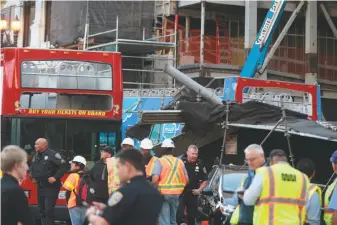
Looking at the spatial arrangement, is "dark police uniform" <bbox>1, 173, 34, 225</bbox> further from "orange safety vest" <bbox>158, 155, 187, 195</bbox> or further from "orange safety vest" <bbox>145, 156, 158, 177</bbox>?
"orange safety vest" <bbox>158, 155, 187, 195</bbox>

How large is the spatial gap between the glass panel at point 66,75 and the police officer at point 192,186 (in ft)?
11.1

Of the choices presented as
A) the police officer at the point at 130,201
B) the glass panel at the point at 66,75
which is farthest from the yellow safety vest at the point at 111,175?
the police officer at the point at 130,201

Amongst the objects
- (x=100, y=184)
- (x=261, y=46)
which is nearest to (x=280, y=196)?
(x=100, y=184)

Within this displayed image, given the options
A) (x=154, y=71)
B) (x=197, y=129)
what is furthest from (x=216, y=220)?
(x=154, y=71)

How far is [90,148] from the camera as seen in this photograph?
636 inches

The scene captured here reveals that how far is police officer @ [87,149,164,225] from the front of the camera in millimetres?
5742

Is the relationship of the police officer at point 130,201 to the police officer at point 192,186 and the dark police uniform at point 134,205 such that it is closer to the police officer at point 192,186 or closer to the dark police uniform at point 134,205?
the dark police uniform at point 134,205

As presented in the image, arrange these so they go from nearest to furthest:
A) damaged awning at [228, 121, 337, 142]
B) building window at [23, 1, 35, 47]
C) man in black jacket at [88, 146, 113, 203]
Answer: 1. man in black jacket at [88, 146, 113, 203]
2. damaged awning at [228, 121, 337, 142]
3. building window at [23, 1, 35, 47]

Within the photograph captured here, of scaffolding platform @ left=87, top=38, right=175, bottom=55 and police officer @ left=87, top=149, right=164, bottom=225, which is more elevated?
scaffolding platform @ left=87, top=38, right=175, bottom=55

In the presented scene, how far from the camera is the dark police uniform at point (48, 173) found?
1408 cm

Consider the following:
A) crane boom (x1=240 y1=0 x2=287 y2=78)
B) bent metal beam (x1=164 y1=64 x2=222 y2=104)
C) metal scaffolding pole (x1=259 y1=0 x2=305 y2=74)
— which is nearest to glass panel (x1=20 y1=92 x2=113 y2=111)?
bent metal beam (x1=164 y1=64 x2=222 y2=104)

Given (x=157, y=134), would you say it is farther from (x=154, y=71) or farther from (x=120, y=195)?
(x=120, y=195)

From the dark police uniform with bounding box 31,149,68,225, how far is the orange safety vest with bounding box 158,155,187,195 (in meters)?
2.53

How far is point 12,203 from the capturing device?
6.45 m
